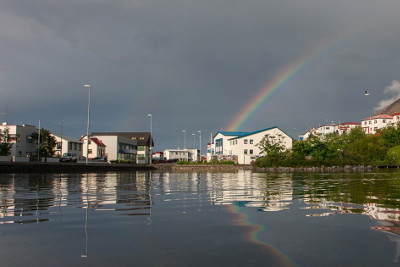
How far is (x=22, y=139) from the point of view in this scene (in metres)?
87.3

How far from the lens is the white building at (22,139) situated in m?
84.7

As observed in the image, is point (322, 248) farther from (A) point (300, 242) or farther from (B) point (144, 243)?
(B) point (144, 243)

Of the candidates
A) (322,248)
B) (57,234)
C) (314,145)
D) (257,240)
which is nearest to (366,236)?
(322,248)

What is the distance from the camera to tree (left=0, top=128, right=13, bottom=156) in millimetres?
73312

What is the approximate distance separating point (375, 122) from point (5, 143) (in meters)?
178

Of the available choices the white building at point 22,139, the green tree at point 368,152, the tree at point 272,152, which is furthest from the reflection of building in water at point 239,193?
the white building at point 22,139

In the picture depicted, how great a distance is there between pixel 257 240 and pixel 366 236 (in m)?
1.99

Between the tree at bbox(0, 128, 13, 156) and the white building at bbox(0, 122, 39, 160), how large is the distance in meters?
2.41

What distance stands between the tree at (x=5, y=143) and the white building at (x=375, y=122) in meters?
161

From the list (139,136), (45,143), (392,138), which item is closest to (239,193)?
(45,143)

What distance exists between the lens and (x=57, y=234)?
6555mm

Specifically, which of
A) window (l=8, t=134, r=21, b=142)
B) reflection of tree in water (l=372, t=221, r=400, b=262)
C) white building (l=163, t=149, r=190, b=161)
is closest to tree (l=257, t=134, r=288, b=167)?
window (l=8, t=134, r=21, b=142)

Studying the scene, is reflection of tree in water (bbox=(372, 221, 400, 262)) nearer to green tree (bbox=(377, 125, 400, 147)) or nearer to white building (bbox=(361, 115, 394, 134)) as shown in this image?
green tree (bbox=(377, 125, 400, 147))

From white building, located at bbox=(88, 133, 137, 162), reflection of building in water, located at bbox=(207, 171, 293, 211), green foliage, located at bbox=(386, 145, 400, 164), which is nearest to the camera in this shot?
reflection of building in water, located at bbox=(207, 171, 293, 211)
